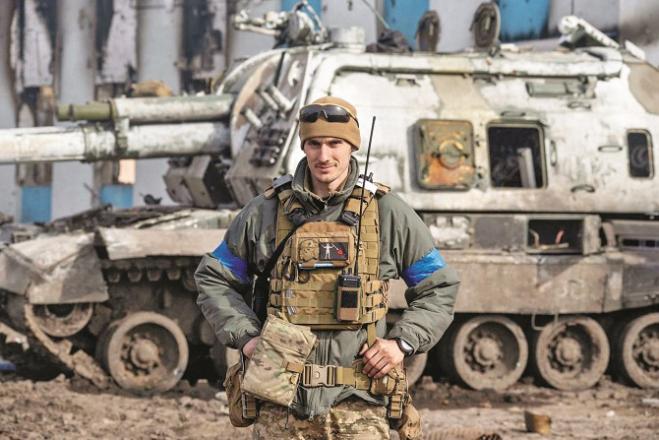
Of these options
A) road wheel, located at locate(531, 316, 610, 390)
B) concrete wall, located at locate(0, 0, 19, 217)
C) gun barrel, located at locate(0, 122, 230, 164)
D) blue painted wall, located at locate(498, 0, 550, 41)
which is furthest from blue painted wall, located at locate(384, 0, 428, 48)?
road wheel, located at locate(531, 316, 610, 390)

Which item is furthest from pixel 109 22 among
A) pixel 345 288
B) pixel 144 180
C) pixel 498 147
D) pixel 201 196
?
pixel 345 288

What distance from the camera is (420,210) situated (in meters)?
10.3

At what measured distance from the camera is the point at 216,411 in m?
8.91

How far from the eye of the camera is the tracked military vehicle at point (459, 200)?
9961mm

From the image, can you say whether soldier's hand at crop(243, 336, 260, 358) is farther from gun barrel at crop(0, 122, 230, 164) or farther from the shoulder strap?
gun barrel at crop(0, 122, 230, 164)

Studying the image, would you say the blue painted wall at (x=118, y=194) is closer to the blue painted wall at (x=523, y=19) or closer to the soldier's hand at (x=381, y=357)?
the blue painted wall at (x=523, y=19)

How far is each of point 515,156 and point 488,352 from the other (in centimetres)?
174

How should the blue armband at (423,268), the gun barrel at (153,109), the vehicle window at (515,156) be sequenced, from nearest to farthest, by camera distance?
the blue armband at (423,268), the vehicle window at (515,156), the gun barrel at (153,109)

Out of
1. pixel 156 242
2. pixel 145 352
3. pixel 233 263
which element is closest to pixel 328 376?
pixel 233 263

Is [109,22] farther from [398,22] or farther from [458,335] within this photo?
[458,335]

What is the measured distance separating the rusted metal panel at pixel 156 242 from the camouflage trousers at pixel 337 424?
544 cm

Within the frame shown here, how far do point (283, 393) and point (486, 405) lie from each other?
599 centimetres

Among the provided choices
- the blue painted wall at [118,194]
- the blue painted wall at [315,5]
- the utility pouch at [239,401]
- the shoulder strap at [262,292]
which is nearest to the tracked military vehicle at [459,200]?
the shoulder strap at [262,292]

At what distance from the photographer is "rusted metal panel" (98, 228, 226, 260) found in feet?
31.0
